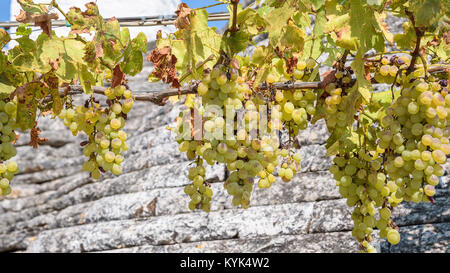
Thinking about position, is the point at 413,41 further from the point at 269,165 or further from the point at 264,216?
the point at 264,216

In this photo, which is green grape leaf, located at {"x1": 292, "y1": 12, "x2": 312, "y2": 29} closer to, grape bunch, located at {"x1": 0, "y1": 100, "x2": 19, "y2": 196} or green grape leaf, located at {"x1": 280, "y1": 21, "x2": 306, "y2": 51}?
green grape leaf, located at {"x1": 280, "y1": 21, "x2": 306, "y2": 51}

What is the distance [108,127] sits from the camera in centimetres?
110

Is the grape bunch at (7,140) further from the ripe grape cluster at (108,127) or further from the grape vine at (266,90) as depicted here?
the ripe grape cluster at (108,127)

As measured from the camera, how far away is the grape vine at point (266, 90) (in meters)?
0.93

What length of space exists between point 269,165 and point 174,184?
11.5ft

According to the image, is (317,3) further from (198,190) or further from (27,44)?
(27,44)

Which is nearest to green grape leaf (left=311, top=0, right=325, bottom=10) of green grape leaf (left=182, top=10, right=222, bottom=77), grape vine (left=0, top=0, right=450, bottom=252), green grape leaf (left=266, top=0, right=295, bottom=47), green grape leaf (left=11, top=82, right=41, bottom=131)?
grape vine (left=0, top=0, right=450, bottom=252)

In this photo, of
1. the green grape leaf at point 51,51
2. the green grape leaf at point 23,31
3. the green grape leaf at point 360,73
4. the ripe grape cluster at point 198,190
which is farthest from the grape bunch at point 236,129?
the green grape leaf at point 23,31

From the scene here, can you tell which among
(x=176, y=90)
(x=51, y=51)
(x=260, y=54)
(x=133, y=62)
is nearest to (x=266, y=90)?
(x=260, y=54)

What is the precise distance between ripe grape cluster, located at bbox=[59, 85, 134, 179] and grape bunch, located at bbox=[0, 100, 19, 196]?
17 centimetres

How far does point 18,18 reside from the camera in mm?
1011

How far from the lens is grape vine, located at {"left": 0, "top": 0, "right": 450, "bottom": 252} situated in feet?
3.04

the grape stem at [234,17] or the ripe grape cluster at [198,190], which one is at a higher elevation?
the grape stem at [234,17]

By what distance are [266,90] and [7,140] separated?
0.68 metres
